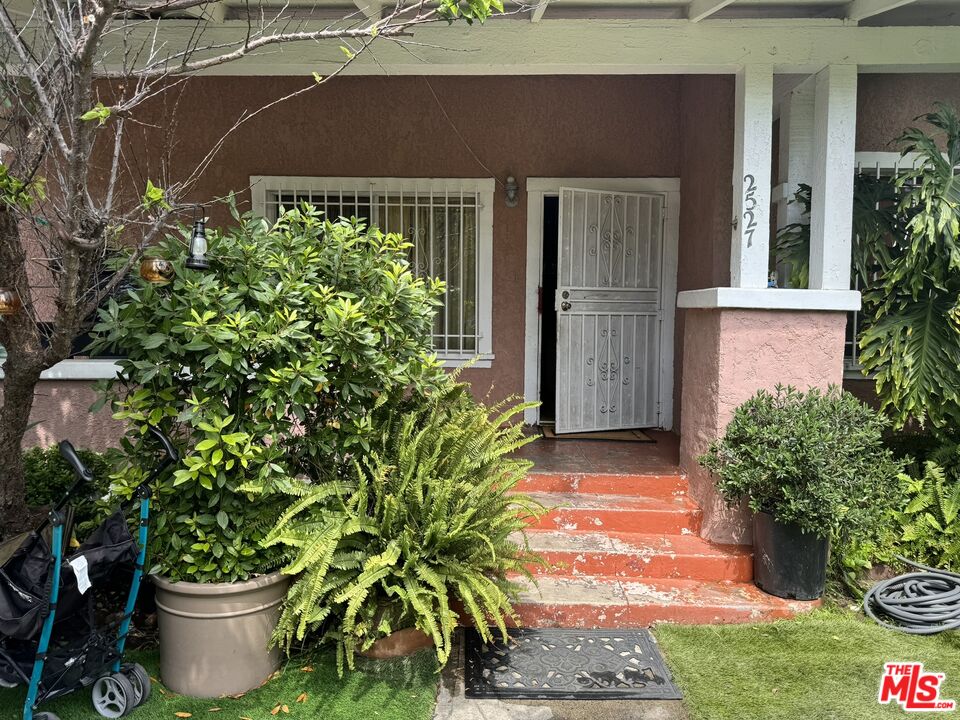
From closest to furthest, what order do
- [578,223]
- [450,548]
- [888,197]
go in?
[450,548]
[888,197]
[578,223]

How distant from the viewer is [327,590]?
2.93 m

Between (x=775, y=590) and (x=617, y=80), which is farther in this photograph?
(x=617, y=80)

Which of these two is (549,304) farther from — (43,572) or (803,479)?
(43,572)

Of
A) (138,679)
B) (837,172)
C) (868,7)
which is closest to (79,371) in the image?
(138,679)

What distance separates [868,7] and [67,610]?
4974mm

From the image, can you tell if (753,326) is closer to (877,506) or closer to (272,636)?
(877,506)

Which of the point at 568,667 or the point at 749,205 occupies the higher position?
the point at 749,205

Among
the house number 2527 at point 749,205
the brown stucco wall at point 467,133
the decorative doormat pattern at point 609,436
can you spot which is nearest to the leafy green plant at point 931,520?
the house number 2527 at point 749,205

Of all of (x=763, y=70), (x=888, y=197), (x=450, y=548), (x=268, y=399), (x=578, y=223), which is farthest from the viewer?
(x=578, y=223)

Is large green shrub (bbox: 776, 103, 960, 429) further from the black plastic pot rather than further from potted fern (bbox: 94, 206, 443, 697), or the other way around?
potted fern (bbox: 94, 206, 443, 697)

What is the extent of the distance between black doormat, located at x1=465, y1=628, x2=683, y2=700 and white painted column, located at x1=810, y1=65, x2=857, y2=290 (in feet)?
8.03

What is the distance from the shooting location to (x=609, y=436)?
19.1 ft

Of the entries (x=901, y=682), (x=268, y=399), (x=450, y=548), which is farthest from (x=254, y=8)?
(x=901, y=682)

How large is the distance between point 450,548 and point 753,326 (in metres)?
2.26
